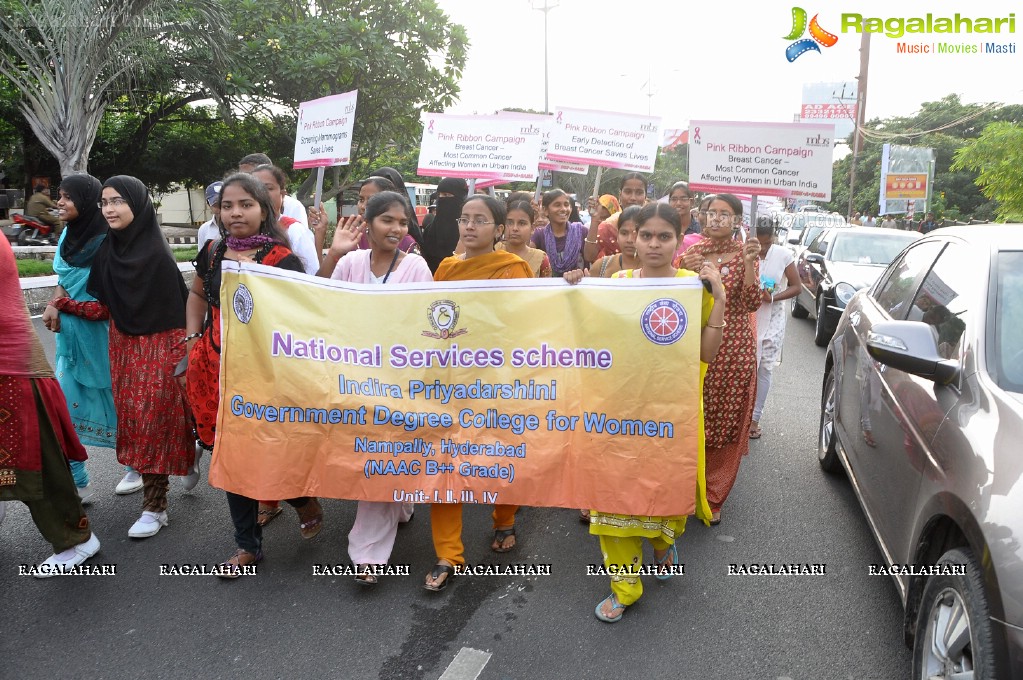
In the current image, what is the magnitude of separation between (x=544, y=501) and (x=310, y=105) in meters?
3.87

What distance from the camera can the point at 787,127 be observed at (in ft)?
14.2

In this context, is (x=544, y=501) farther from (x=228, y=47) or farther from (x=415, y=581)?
(x=228, y=47)

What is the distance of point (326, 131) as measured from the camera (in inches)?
218

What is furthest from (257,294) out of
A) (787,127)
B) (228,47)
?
(228,47)

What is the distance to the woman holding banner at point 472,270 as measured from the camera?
3.37m

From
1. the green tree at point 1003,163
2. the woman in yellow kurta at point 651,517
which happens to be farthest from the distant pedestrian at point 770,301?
the green tree at point 1003,163

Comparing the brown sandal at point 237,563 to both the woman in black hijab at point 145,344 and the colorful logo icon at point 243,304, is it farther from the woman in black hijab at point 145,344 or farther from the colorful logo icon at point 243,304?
the colorful logo icon at point 243,304

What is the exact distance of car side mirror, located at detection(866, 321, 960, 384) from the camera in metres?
2.54

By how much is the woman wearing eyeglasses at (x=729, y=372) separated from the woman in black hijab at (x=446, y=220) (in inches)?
89.7

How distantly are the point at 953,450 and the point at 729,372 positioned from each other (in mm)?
1692

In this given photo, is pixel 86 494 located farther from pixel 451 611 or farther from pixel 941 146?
pixel 941 146

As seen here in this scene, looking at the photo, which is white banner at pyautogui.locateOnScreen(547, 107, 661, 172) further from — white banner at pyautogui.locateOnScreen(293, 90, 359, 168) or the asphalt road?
the asphalt road

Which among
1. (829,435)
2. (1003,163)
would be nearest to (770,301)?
(829,435)

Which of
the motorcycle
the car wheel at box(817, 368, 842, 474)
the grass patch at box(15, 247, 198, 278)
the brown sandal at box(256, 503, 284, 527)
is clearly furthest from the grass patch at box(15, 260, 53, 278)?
the car wheel at box(817, 368, 842, 474)
